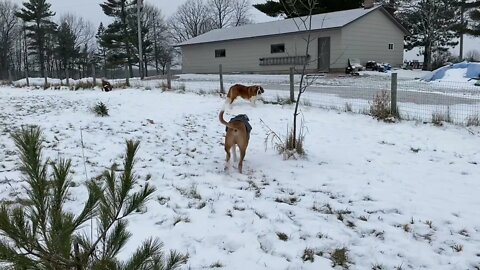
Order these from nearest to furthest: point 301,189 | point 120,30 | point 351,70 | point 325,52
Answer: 1. point 301,189
2. point 351,70
3. point 325,52
4. point 120,30

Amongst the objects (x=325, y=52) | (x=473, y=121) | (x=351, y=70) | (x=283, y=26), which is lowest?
(x=473, y=121)

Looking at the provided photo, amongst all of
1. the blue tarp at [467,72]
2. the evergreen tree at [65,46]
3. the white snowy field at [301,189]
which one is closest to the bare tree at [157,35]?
the evergreen tree at [65,46]

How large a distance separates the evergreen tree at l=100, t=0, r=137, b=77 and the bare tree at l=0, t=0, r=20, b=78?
61.8 ft

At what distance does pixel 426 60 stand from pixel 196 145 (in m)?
31.5

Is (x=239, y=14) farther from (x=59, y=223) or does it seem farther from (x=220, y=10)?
(x=59, y=223)

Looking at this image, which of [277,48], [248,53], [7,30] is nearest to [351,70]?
[277,48]

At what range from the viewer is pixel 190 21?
6366 centimetres

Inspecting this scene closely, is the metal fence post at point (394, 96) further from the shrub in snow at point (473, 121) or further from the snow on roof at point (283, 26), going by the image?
the snow on roof at point (283, 26)

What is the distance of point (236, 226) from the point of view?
383cm

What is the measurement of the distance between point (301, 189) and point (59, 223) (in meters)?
3.70

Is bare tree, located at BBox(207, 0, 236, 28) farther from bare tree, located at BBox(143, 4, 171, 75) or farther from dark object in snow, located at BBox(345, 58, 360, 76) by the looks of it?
dark object in snow, located at BBox(345, 58, 360, 76)

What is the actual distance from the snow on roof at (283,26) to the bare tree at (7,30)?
111 ft

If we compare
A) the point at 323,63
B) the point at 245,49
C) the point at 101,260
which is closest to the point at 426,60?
the point at 323,63

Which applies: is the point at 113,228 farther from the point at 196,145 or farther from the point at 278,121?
the point at 278,121
